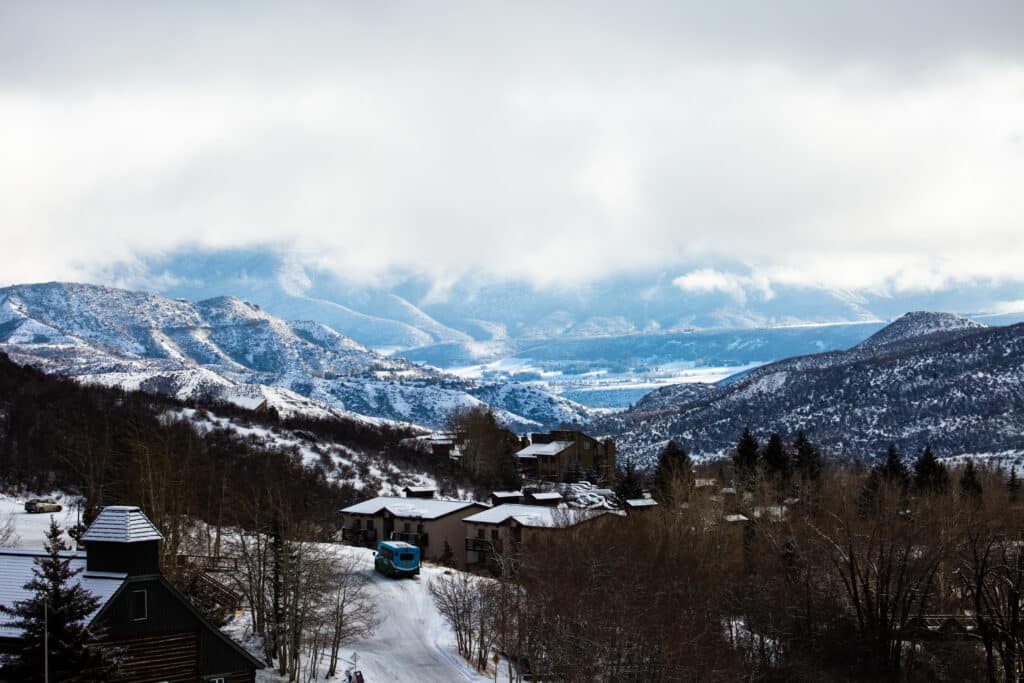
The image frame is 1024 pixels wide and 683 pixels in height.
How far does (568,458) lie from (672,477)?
35.4 meters

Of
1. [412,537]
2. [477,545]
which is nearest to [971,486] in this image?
[477,545]

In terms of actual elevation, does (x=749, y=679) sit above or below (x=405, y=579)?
below

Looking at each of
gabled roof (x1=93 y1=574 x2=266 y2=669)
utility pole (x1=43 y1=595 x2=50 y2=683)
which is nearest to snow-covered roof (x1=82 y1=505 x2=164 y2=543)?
gabled roof (x1=93 y1=574 x2=266 y2=669)

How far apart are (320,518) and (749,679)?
39582 millimetres

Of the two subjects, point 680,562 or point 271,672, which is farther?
point 680,562

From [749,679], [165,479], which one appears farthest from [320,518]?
[749,679]

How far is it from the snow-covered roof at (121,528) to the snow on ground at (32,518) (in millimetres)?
19663

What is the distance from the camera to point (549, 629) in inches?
2032

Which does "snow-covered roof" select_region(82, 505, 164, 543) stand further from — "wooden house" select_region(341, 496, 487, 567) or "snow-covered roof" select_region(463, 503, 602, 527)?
"wooden house" select_region(341, 496, 487, 567)

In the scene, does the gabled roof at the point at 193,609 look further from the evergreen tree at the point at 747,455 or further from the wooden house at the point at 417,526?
the evergreen tree at the point at 747,455

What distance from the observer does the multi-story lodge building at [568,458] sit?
12088cm

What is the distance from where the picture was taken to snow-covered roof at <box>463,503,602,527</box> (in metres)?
73.1

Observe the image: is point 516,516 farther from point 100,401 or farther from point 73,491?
point 100,401

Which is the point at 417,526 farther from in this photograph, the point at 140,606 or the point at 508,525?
the point at 140,606
